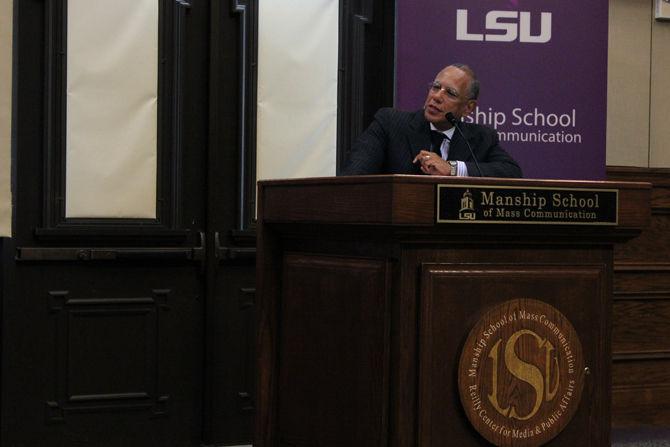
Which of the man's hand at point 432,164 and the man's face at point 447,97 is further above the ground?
the man's face at point 447,97

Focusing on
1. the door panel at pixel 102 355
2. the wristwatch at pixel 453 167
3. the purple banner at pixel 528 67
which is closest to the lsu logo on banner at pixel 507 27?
the purple banner at pixel 528 67

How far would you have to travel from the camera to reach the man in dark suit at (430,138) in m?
3.64

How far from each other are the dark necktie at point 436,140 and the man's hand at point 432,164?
11.8 inches

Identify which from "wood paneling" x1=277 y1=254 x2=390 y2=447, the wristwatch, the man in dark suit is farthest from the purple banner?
"wood paneling" x1=277 y1=254 x2=390 y2=447

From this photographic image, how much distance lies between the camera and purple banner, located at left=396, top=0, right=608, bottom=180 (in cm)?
450

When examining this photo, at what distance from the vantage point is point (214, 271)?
4.82 metres

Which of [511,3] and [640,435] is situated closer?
[511,3]

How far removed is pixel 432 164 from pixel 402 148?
0.34 m

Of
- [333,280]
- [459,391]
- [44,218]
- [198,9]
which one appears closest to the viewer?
[459,391]

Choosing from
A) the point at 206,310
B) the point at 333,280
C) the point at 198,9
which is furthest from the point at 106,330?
the point at 333,280

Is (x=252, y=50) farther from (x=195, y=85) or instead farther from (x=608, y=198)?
(x=608, y=198)

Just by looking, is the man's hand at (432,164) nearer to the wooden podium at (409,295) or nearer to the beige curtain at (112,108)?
the wooden podium at (409,295)

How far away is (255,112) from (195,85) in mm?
300

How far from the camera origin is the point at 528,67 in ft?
15.1
